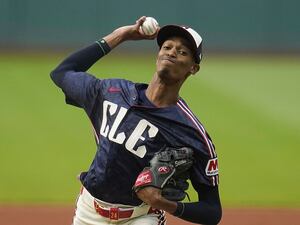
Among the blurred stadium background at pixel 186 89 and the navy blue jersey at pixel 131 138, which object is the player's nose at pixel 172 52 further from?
the blurred stadium background at pixel 186 89

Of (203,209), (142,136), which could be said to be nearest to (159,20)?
(142,136)

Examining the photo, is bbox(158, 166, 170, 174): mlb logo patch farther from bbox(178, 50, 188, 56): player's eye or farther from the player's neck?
bbox(178, 50, 188, 56): player's eye

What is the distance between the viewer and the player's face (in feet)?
12.1

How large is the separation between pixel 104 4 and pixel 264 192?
7.06m

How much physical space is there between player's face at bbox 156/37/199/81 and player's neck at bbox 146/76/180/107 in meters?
0.07

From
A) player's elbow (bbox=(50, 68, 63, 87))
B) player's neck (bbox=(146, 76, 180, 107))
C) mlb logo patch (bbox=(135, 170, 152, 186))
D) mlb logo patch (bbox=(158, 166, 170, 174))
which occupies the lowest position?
mlb logo patch (bbox=(135, 170, 152, 186))

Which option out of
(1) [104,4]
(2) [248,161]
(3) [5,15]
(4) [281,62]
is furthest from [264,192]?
(3) [5,15]

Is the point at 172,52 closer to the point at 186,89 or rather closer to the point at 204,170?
the point at 204,170

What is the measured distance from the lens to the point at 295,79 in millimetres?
12969

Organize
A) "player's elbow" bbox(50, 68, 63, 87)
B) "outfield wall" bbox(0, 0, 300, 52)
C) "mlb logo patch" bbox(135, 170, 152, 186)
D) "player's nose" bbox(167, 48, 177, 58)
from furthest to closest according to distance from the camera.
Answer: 1. "outfield wall" bbox(0, 0, 300, 52)
2. "player's elbow" bbox(50, 68, 63, 87)
3. "player's nose" bbox(167, 48, 177, 58)
4. "mlb logo patch" bbox(135, 170, 152, 186)

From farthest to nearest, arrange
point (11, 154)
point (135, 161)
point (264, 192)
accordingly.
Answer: point (11, 154)
point (264, 192)
point (135, 161)

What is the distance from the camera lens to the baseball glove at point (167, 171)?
345 centimetres

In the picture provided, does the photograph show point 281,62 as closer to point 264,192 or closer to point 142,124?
point 264,192

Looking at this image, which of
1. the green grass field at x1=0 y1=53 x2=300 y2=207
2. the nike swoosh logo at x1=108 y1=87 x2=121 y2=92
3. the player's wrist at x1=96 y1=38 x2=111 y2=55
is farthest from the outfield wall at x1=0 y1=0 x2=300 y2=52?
the nike swoosh logo at x1=108 y1=87 x2=121 y2=92
